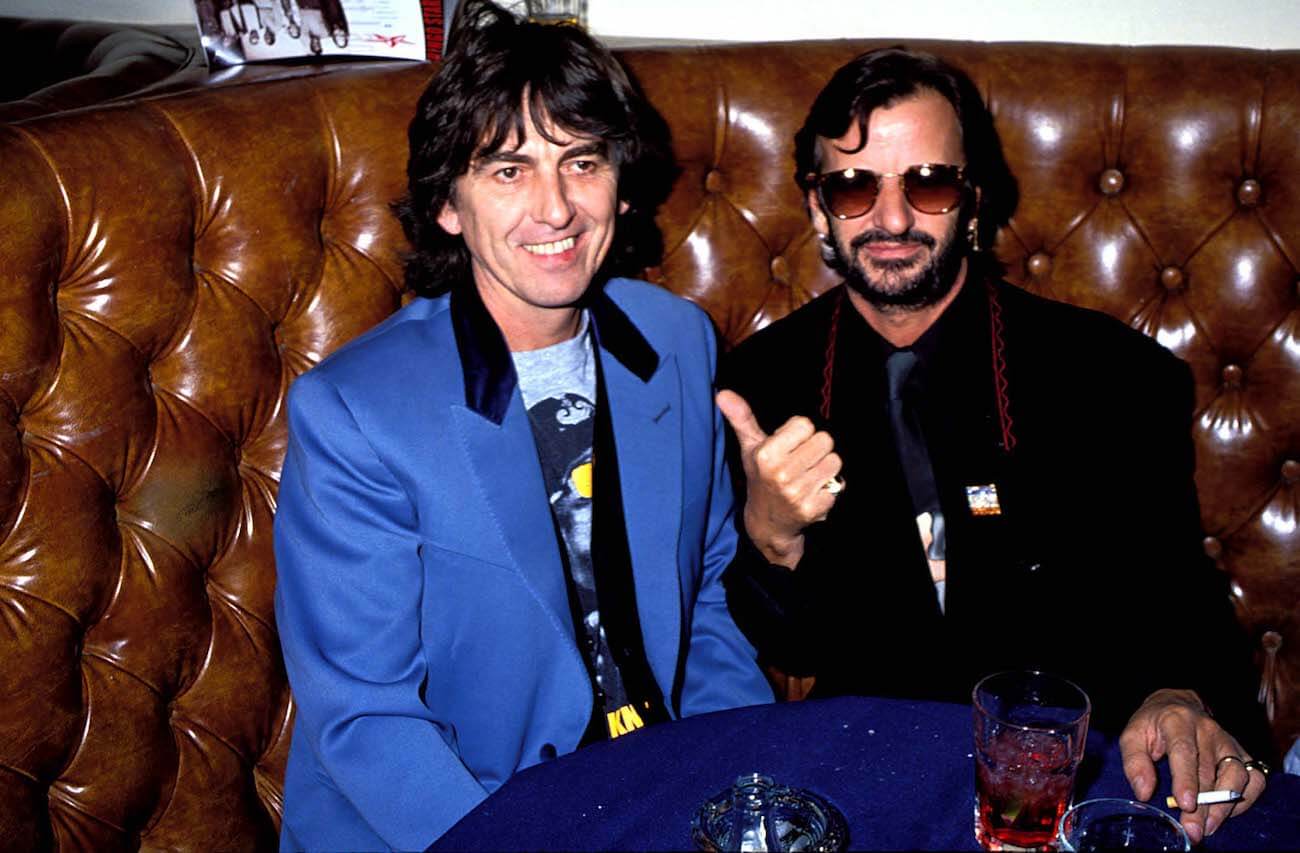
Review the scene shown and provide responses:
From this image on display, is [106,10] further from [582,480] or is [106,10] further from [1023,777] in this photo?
[1023,777]

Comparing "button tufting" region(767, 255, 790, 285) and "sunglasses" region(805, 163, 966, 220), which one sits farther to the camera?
"button tufting" region(767, 255, 790, 285)

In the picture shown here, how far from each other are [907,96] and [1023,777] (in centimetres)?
136

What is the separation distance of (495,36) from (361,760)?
1154 millimetres

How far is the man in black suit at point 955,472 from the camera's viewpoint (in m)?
2.08

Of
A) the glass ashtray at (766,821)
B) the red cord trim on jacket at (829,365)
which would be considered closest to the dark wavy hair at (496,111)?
the red cord trim on jacket at (829,365)

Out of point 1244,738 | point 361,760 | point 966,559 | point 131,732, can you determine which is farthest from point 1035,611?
point 131,732

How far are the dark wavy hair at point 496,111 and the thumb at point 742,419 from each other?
507 millimetres

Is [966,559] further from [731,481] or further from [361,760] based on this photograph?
[361,760]

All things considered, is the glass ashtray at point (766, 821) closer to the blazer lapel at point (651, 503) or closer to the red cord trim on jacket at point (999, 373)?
the blazer lapel at point (651, 503)

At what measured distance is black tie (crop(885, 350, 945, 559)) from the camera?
213 cm

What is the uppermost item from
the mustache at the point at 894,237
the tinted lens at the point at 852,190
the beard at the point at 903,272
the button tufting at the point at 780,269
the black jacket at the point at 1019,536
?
the tinted lens at the point at 852,190

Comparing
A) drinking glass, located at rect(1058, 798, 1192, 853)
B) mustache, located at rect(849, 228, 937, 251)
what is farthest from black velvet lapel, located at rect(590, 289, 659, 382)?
drinking glass, located at rect(1058, 798, 1192, 853)

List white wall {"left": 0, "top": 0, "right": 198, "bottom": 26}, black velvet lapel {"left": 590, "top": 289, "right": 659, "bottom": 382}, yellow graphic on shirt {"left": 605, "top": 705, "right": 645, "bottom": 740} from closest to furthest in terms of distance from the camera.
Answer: yellow graphic on shirt {"left": 605, "top": 705, "right": 645, "bottom": 740}, black velvet lapel {"left": 590, "top": 289, "right": 659, "bottom": 382}, white wall {"left": 0, "top": 0, "right": 198, "bottom": 26}

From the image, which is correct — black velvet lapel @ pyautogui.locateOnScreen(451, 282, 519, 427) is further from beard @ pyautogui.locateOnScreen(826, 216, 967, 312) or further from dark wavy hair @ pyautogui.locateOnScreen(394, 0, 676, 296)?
beard @ pyautogui.locateOnScreen(826, 216, 967, 312)
